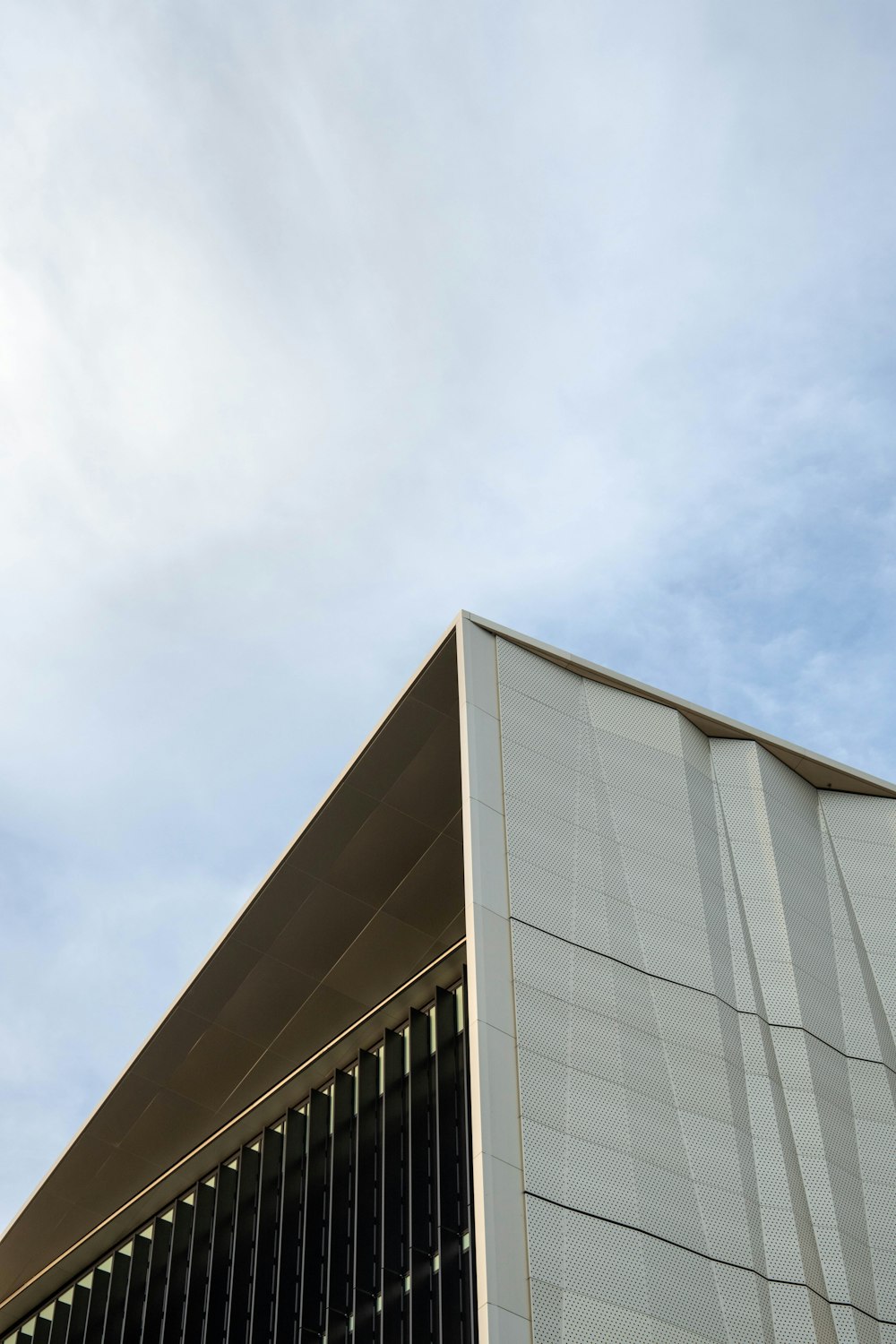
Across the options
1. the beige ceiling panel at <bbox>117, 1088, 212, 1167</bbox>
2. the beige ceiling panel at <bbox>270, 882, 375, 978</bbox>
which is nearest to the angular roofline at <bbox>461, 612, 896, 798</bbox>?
the beige ceiling panel at <bbox>270, 882, 375, 978</bbox>

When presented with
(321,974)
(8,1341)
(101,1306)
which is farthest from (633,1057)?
(8,1341)

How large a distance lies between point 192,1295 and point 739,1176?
33.5ft

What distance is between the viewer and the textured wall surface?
1402 centimetres

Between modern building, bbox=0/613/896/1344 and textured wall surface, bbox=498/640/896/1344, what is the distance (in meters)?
0.04

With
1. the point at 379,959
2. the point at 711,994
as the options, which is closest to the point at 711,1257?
the point at 711,994

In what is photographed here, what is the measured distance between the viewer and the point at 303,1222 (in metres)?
19.3

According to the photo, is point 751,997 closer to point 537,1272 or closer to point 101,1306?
point 537,1272

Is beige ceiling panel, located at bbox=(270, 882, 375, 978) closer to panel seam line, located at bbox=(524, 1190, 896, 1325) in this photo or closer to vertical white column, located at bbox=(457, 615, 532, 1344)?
vertical white column, located at bbox=(457, 615, 532, 1344)

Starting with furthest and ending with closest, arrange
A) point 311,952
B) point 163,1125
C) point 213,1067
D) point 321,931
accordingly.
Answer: point 163,1125 < point 213,1067 < point 311,952 < point 321,931

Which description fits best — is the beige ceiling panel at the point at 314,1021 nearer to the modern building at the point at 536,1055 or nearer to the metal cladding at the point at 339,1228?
the modern building at the point at 536,1055

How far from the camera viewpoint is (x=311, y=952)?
2295cm

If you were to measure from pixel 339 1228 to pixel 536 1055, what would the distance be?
5181mm

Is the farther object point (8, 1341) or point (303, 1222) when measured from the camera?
point (8, 1341)

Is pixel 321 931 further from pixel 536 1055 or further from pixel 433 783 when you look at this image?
pixel 536 1055
